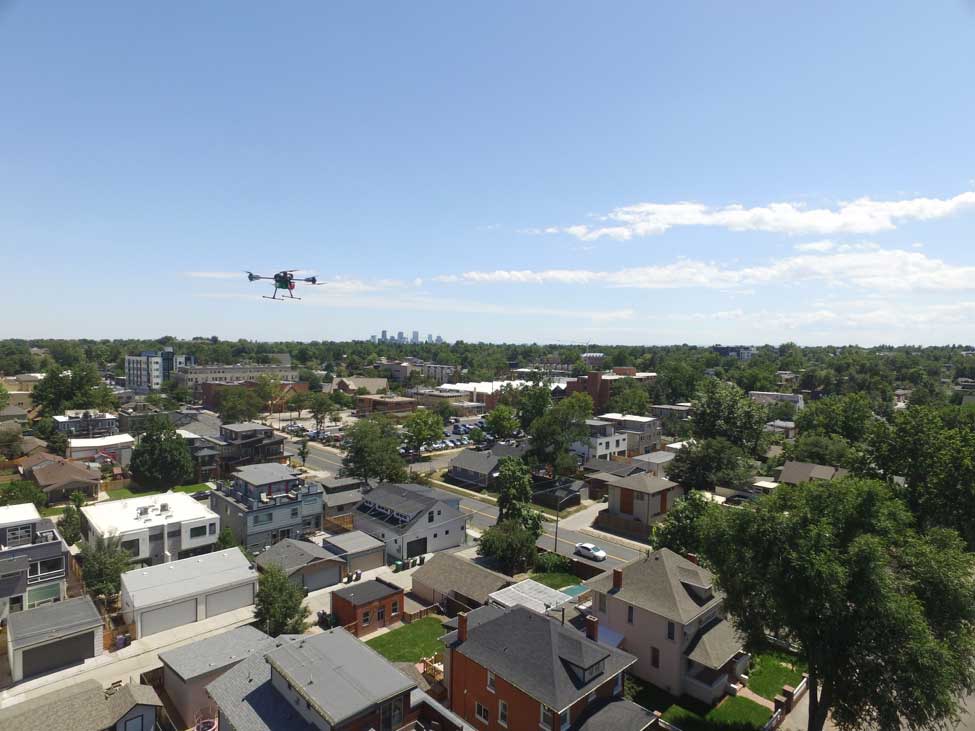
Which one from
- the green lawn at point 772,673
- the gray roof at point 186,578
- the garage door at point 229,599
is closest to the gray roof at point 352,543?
the gray roof at point 186,578

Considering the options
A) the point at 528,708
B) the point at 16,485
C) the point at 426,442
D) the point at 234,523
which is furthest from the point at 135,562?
the point at 426,442

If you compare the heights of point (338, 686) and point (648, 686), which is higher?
point (338, 686)

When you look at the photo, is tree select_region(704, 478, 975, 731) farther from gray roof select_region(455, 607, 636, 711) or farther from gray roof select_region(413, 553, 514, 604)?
gray roof select_region(413, 553, 514, 604)

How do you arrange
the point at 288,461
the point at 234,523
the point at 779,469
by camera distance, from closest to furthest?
the point at 234,523 → the point at 779,469 → the point at 288,461


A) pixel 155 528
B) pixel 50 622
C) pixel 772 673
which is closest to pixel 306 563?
pixel 155 528

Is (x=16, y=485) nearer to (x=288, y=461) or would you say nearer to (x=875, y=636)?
(x=288, y=461)

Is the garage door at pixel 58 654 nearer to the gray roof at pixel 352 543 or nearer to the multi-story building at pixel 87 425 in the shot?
the gray roof at pixel 352 543

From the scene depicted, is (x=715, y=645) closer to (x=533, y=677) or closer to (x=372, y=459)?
(x=533, y=677)
